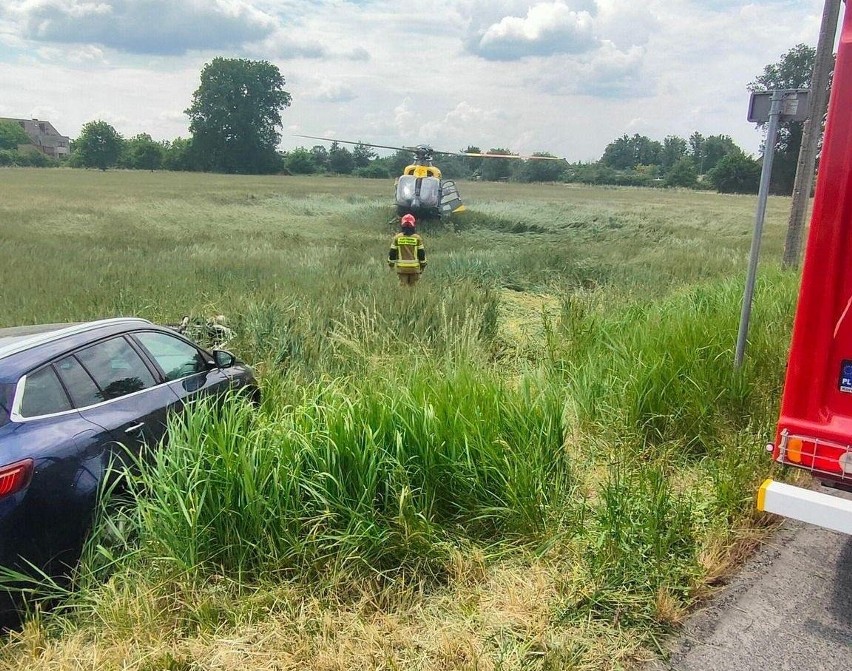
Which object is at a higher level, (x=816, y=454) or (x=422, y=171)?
(x=422, y=171)

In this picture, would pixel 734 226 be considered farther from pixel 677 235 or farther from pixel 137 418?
pixel 137 418

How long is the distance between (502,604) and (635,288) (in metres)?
10.3

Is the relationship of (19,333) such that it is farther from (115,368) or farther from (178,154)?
(178,154)

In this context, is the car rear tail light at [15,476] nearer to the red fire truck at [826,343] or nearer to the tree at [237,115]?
the red fire truck at [826,343]

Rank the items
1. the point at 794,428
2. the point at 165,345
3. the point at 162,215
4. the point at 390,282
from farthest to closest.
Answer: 1. the point at 162,215
2. the point at 390,282
3. the point at 165,345
4. the point at 794,428

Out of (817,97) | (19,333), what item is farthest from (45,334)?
(817,97)

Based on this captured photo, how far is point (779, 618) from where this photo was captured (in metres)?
3.09

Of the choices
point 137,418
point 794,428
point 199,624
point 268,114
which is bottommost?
point 199,624

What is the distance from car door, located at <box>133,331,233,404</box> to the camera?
452cm

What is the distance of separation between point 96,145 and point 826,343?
36.6 meters

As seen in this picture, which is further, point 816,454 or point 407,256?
point 407,256

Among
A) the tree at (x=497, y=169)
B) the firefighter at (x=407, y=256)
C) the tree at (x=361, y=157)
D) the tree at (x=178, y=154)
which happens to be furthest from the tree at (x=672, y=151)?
the firefighter at (x=407, y=256)

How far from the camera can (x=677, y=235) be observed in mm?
25734

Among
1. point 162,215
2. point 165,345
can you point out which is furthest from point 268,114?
point 165,345
